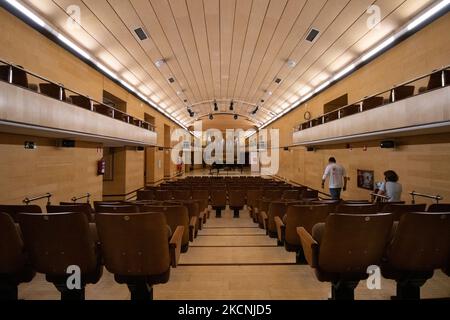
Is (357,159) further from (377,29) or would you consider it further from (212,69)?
(212,69)

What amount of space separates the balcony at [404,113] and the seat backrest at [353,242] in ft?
11.1

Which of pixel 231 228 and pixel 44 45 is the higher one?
pixel 44 45

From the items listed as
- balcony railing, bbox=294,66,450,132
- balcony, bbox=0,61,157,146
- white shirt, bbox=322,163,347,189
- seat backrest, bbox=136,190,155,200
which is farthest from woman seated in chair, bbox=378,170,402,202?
balcony, bbox=0,61,157,146

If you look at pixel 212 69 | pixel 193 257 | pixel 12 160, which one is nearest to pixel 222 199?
pixel 193 257

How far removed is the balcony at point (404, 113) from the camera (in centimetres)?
466

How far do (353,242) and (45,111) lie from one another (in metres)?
5.97

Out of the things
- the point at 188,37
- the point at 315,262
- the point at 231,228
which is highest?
the point at 188,37

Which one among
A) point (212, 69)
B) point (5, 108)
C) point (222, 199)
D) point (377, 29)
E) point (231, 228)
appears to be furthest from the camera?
point (212, 69)

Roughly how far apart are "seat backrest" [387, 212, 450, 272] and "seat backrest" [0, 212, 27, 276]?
3417 millimetres

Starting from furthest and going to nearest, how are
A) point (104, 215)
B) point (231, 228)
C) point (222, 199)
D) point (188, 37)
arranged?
point (188, 37), point (222, 199), point (231, 228), point (104, 215)

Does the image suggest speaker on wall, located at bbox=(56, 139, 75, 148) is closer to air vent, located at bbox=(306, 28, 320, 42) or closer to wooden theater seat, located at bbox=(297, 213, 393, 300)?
wooden theater seat, located at bbox=(297, 213, 393, 300)

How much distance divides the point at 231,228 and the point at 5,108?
511cm

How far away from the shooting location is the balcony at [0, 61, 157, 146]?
14.7 feet

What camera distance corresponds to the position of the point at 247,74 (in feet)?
44.5
